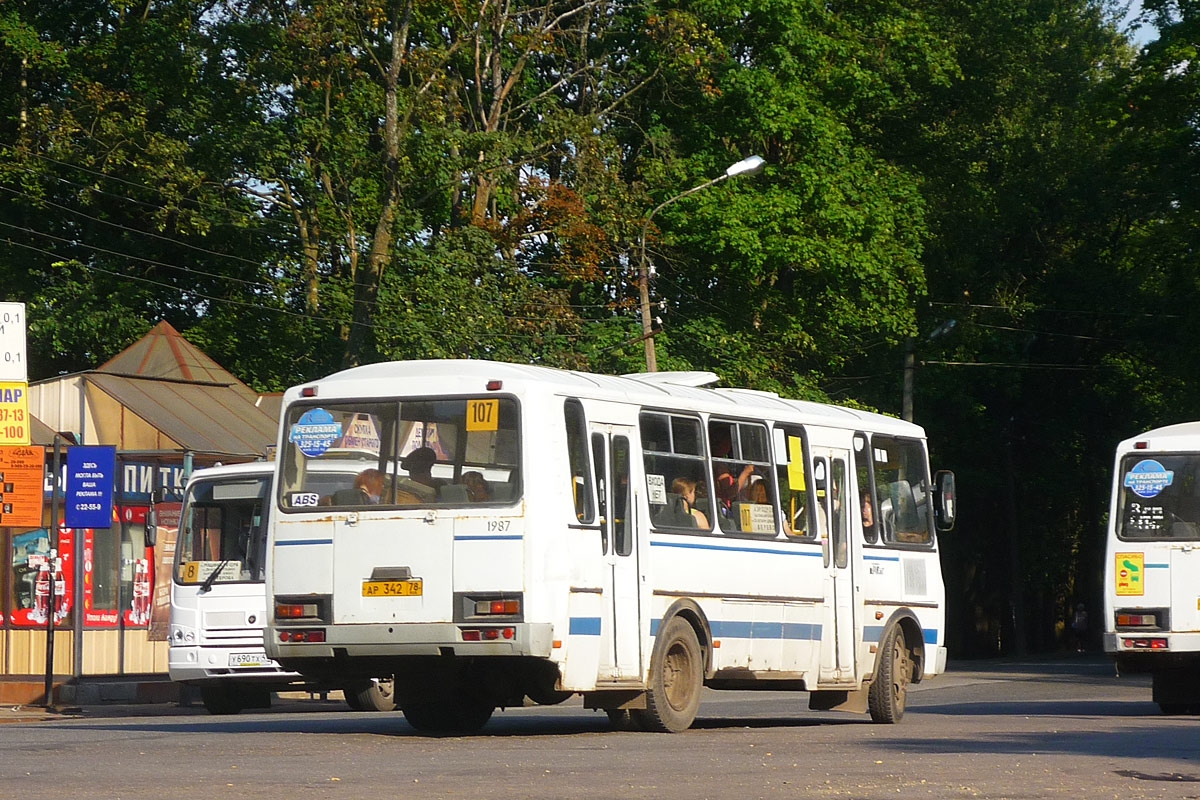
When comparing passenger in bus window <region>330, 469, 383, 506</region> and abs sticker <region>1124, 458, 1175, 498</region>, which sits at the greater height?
abs sticker <region>1124, 458, 1175, 498</region>

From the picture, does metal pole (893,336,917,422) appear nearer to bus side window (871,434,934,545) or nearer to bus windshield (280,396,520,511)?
bus side window (871,434,934,545)

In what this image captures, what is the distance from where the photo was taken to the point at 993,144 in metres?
50.4

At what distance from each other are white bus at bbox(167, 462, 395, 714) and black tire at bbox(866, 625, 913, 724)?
5878 mm

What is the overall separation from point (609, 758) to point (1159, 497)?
964 cm

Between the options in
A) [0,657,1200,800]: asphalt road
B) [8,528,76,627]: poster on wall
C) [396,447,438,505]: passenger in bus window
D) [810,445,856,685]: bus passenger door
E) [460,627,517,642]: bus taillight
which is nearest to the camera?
[0,657,1200,800]: asphalt road

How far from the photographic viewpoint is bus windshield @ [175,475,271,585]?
73.9 feet

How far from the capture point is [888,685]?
19016mm

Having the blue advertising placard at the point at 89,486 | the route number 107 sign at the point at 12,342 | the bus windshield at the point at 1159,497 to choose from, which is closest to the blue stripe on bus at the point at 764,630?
the bus windshield at the point at 1159,497

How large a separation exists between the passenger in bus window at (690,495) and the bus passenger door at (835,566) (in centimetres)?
197

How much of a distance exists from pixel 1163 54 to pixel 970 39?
10.8m

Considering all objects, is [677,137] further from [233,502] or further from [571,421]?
[571,421]

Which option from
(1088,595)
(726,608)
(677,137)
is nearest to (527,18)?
(677,137)

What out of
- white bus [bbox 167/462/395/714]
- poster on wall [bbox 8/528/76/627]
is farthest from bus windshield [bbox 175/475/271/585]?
poster on wall [bbox 8/528/76/627]

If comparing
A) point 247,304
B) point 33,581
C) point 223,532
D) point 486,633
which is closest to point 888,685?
point 486,633
